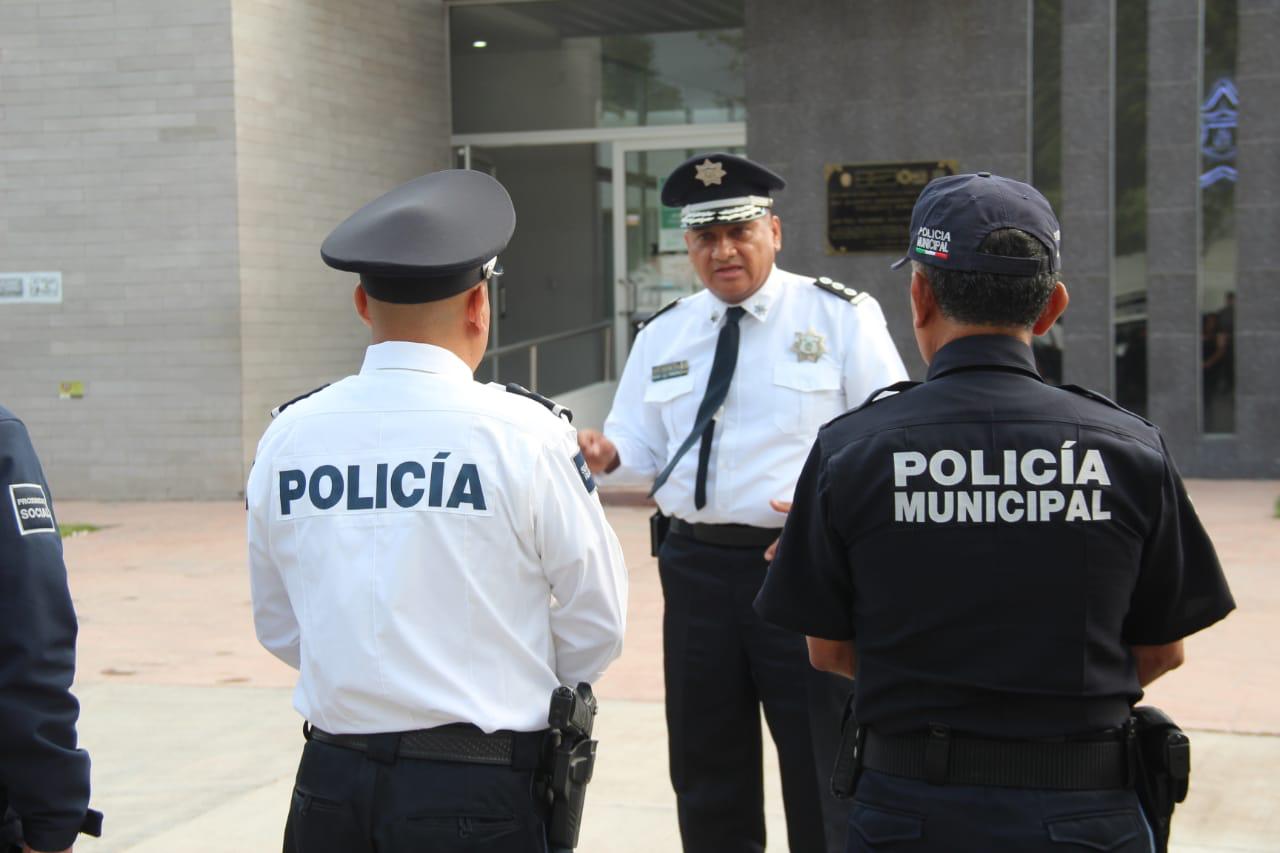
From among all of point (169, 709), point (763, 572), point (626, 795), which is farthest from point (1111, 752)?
point (169, 709)

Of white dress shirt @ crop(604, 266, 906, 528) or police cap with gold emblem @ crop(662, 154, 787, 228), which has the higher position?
police cap with gold emblem @ crop(662, 154, 787, 228)

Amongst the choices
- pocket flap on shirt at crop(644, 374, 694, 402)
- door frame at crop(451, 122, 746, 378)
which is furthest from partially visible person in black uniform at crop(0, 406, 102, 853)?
door frame at crop(451, 122, 746, 378)

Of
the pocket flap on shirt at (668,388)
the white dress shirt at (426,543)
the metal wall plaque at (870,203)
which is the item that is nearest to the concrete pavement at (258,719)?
the pocket flap on shirt at (668,388)

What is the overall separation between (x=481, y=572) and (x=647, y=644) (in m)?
4.70

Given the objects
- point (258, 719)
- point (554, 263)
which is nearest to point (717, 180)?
point (258, 719)

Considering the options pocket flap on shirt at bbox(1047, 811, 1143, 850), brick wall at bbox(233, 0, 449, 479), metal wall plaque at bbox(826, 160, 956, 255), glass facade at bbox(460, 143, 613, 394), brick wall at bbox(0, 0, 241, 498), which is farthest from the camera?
glass facade at bbox(460, 143, 613, 394)

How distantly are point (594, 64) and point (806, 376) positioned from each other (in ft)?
36.3

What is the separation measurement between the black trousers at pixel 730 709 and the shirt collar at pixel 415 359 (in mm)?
1451

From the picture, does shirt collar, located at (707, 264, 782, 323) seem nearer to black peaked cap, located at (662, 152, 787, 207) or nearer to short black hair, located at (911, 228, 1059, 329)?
black peaked cap, located at (662, 152, 787, 207)

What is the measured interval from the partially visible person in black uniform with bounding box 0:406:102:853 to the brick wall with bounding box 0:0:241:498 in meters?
9.94

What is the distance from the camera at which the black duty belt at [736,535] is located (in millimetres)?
3719

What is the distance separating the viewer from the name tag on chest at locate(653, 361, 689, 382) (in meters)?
3.98

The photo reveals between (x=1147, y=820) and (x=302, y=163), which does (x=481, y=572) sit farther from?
(x=302, y=163)

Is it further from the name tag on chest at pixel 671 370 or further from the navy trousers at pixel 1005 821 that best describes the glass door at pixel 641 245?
the navy trousers at pixel 1005 821
